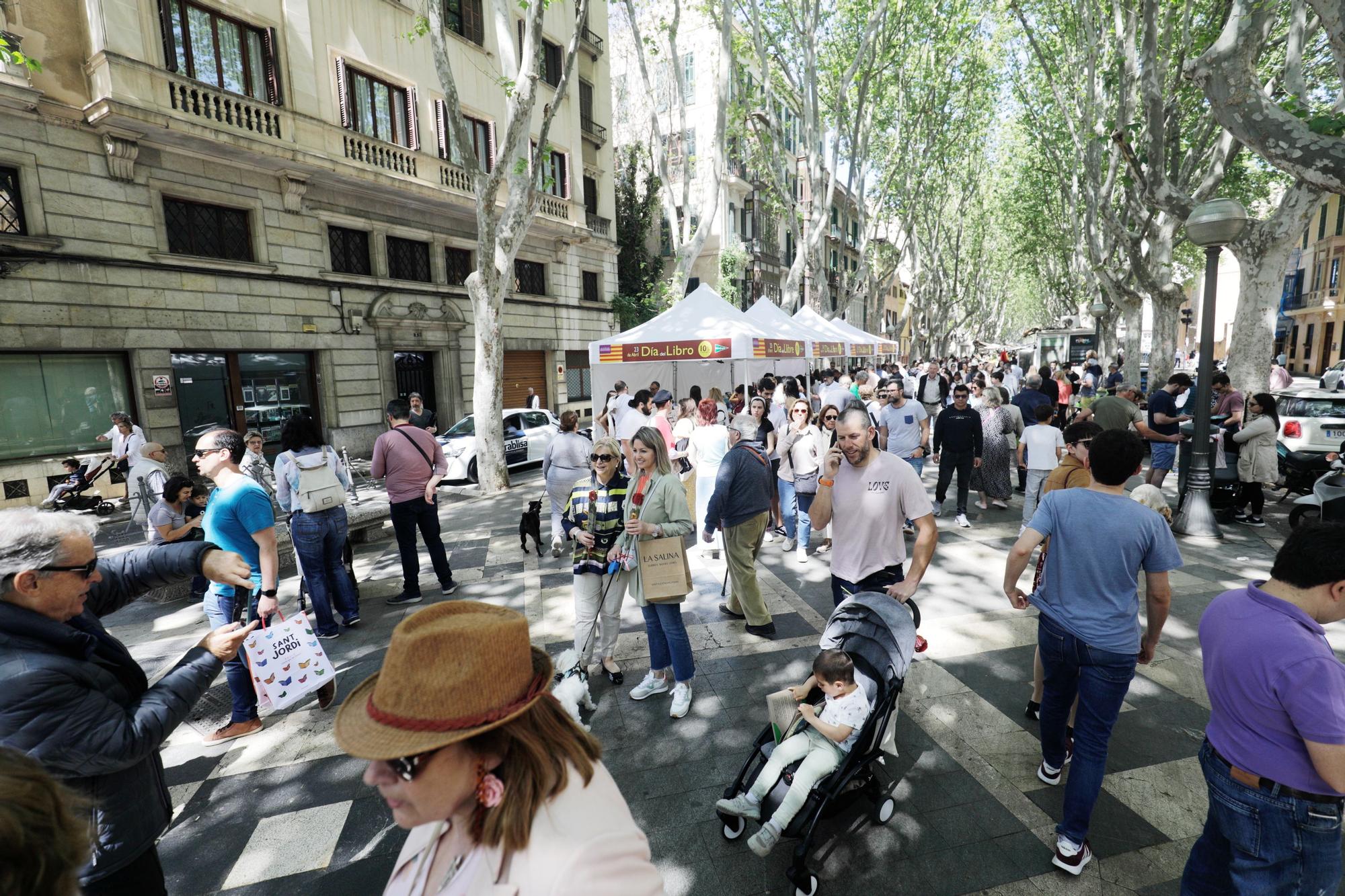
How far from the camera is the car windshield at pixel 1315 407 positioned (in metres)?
9.05

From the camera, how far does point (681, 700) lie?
4.17 metres

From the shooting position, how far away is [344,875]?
2947 mm

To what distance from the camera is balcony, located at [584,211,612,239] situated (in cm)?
2359

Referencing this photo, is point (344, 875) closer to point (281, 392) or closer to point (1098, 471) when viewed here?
point (1098, 471)

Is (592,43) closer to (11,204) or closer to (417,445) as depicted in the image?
(11,204)

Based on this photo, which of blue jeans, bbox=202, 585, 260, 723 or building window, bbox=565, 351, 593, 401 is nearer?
blue jeans, bbox=202, 585, 260, 723

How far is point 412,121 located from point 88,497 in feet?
37.6

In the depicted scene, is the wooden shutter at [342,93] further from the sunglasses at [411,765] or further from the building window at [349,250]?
the sunglasses at [411,765]

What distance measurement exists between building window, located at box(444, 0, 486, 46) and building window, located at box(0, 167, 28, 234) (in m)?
10.5

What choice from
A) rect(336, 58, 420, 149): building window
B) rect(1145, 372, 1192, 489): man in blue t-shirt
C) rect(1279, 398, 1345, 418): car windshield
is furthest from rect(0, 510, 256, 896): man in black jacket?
rect(336, 58, 420, 149): building window

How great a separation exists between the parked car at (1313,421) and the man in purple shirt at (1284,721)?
965 centimetres

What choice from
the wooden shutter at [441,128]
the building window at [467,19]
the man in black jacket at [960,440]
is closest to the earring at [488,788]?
the man in black jacket at [960,440]

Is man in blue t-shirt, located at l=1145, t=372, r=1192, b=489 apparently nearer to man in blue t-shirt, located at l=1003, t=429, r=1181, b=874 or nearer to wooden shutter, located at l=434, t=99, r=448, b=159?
man in blue t-shirt, located at l=1003, t=429, r=1181, b=874

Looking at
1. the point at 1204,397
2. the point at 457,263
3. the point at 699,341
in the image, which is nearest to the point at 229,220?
the point at 457,263
